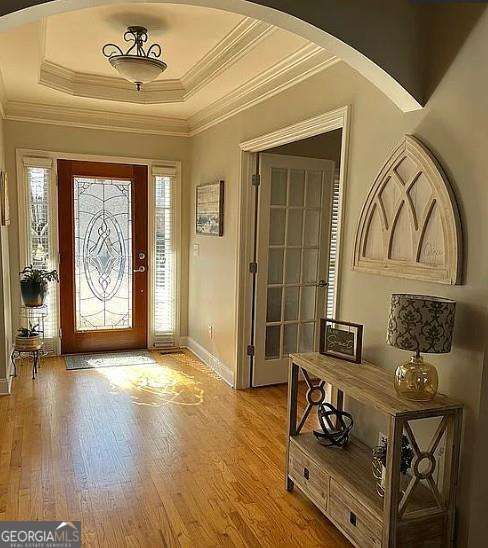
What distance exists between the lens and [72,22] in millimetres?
2873

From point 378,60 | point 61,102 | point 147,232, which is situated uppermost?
point 61,102

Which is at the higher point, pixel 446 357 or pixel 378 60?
pixel 378 60

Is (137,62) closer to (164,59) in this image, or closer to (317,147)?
(164,59)

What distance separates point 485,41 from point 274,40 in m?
1.34

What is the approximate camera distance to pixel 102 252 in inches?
203

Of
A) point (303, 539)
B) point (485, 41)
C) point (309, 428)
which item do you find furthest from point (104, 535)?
point (485, 41)

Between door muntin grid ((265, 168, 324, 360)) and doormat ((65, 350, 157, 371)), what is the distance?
1.46m

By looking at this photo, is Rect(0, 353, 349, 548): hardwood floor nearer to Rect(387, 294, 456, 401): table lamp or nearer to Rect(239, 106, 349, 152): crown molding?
Rect(387, 294, 456, 401): table lamp

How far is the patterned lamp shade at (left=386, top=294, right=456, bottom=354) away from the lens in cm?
188

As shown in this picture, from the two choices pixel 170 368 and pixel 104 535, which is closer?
pixel 104 535

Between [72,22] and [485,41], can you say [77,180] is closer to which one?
[72,22]

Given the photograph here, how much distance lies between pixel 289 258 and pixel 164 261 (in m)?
1.75

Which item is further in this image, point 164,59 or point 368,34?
point 164,59

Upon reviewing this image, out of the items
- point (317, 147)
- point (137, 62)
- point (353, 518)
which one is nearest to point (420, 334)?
point (353, 518)
